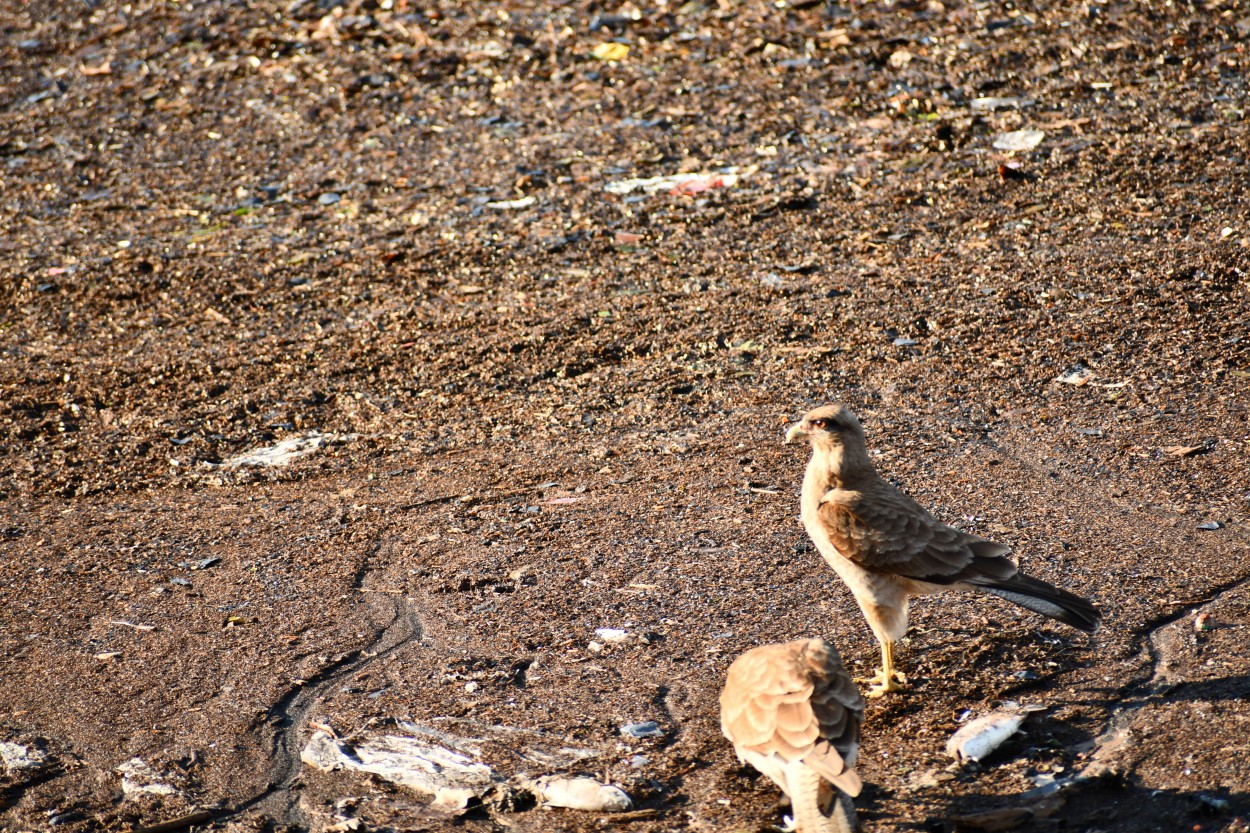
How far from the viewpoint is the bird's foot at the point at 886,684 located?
415 cm

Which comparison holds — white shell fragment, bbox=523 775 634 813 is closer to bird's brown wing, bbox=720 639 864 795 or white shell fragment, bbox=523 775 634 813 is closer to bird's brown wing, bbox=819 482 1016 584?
bird's brown wing, bbox=720 639 864 795

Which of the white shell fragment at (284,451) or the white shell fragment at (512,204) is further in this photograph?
the white shell fragment at (512,204)

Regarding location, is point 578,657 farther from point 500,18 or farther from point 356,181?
point 500,18

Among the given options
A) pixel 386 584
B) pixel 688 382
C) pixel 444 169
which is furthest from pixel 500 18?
pixel 386 584

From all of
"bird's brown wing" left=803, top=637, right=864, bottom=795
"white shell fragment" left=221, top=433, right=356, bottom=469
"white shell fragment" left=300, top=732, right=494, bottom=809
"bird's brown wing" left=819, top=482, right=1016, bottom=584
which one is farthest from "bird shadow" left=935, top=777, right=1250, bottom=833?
"white shell fragment" left=221, top=433, right=356, bottom=469

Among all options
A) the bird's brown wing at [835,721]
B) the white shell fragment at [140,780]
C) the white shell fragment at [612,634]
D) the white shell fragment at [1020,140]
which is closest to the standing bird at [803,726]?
the bird's brown wing at [835,721]

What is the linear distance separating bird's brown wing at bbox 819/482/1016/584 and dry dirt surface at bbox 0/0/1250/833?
1.22ft

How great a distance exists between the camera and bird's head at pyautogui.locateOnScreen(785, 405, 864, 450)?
4652 mm

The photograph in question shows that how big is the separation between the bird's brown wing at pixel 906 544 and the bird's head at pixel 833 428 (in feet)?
0.96

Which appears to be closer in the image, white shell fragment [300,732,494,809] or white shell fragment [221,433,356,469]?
white shell fragment [300,732,494,809]

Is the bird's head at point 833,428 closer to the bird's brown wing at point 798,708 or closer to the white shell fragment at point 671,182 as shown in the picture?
the bird's brown wing at point 798,708

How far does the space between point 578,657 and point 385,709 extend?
0.75 metres

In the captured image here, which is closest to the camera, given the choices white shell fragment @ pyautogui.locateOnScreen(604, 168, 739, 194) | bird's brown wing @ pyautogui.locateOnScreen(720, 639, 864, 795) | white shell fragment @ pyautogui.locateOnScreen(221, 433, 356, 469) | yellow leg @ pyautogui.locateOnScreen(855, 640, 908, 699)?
bird's brown wing @ pyautogui.locateOnScreen(720, 639, 864, 795)

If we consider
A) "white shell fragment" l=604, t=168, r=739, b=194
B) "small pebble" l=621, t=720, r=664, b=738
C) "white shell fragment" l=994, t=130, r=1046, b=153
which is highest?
"small pebble" l=621, t=720, r=664, b=738
